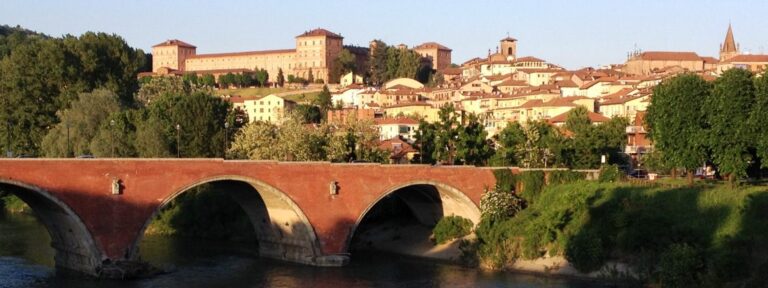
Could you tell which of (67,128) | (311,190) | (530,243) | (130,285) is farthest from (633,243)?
(67,128)

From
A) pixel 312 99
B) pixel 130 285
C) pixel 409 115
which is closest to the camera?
pixel 130 285

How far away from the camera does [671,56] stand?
135125mm

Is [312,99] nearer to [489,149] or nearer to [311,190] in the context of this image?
[489,149]

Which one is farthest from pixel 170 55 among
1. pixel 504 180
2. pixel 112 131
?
pixel 504 180

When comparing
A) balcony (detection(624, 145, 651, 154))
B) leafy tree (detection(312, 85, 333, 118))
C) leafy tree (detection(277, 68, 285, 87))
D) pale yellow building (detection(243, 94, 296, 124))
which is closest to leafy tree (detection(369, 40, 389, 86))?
leafy tree (detection(277, 68, 285, 87))

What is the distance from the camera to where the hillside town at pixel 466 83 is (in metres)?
102

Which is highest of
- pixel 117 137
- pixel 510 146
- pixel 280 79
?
pixel 280 79

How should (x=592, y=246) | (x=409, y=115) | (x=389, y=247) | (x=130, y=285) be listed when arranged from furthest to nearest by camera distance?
(x=409, y=115)
(x=389, y=247)
(x=592, y=246)
(x=130, y=285)

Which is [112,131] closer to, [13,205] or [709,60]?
[13,205]

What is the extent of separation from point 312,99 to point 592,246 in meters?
98.0

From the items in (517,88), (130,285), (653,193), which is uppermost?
(517,88)

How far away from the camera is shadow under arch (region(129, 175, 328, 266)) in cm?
5175

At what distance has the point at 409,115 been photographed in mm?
119062

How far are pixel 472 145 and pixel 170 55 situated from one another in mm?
123790
